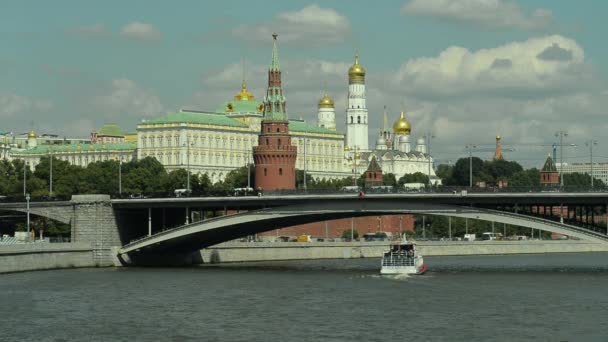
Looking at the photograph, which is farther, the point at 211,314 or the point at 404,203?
the point at 404,203

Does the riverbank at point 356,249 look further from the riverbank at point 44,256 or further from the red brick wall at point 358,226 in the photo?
the red brick wall at point 358,226

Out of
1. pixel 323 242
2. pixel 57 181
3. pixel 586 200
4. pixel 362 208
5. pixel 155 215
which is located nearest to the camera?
pixel 586 200

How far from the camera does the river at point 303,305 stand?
2633 inches

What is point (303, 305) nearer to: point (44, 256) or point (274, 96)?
point (44, 256)

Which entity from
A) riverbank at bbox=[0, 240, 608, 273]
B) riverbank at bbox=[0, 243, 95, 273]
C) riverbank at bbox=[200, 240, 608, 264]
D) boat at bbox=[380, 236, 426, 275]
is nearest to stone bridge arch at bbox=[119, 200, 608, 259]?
boat at bbox=[380, 236, 426, 275]

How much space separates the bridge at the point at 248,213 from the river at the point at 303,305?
10.9ft

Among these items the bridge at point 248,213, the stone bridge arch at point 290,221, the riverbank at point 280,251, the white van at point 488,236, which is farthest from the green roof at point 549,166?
the stone bridge arch at point 290,221

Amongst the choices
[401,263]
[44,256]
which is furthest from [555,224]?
[44,256]

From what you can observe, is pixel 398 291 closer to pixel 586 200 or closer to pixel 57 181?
pixel 586 200

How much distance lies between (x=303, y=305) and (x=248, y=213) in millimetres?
26675

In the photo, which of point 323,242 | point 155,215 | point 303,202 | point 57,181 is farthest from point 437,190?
point 57,181

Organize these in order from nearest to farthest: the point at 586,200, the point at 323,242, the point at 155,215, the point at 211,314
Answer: the point at 211,314 < the point at 586,200 < the point at 155,215 < the point at 323,242

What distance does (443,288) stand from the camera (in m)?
88.2

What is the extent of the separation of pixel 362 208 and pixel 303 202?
13.9ft
